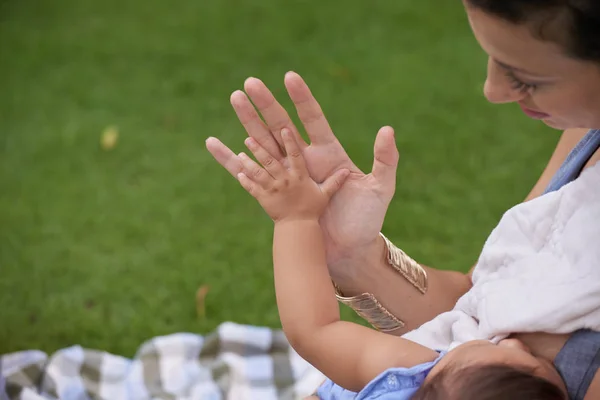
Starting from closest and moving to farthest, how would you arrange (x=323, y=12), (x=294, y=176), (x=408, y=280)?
(x=294, y=176)
(x=408, y=280)
(x=323, y=12)

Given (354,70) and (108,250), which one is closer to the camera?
(108,250)

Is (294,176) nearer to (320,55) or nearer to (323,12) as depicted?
(320,55)

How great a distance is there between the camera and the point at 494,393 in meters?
0.91

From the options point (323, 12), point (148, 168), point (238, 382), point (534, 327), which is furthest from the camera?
point (323, 12)

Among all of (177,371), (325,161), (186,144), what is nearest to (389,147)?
(325,161)

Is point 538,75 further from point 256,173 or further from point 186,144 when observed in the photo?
point 186,144

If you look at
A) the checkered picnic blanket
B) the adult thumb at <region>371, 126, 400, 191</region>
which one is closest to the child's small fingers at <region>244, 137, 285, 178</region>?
the adult thumb at <region>371, 126, 400, 191</region>

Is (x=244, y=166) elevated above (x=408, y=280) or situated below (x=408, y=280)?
above

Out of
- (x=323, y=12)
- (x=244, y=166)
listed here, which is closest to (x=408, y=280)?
(x=244, y=166)

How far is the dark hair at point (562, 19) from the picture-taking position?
77cm

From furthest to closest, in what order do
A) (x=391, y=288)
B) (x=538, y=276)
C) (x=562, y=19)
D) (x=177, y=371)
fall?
(x=177, y=371) → (x=391, y=288) → (x=538, y=276) → (x=562, y=19)

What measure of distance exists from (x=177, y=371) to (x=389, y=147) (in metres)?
0.93

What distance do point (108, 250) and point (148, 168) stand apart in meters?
0.37

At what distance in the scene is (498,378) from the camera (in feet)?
3.02
